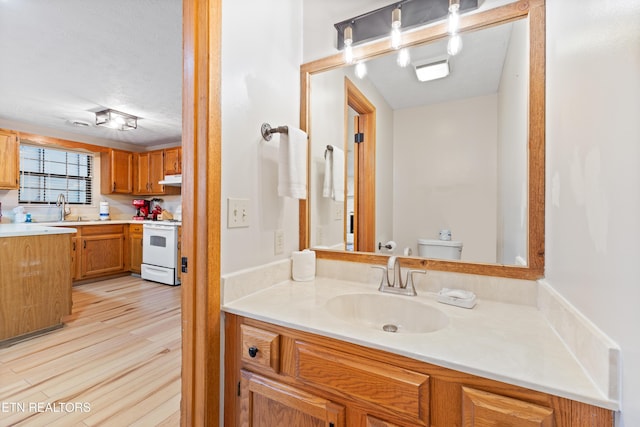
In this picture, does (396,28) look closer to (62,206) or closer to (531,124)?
(531,124)

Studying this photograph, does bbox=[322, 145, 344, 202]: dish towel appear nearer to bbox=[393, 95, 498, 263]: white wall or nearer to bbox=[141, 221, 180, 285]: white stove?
bbox=[393, 95, 498, 263]: white wall

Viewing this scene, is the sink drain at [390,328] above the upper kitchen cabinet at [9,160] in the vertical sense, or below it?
below

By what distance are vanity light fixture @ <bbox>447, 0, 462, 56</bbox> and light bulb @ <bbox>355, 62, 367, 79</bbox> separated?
381mm

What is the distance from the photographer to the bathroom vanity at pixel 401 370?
1.97 feet

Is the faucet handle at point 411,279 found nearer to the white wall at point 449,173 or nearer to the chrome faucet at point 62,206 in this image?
the white wall at point 449,173

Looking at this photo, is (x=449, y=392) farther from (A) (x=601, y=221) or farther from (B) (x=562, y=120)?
(B) (x=562, y=120)

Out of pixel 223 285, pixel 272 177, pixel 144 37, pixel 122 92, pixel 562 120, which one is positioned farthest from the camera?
pixel 122 92

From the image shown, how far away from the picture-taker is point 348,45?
1.34 meters

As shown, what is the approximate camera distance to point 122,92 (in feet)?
9.28

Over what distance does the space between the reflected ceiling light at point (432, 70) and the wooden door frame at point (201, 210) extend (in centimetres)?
87

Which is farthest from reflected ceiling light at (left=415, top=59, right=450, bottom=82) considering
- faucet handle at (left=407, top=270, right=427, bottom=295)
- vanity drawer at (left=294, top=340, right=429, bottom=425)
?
vanity drawer at (left=294, top=340, right=429, bottom=425)

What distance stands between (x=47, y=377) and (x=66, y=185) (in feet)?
12.2

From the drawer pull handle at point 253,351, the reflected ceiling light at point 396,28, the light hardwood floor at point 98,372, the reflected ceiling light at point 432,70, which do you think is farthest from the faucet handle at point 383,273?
the light hardwood floor at point 98,372

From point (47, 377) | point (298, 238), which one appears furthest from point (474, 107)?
point (47, 377)
